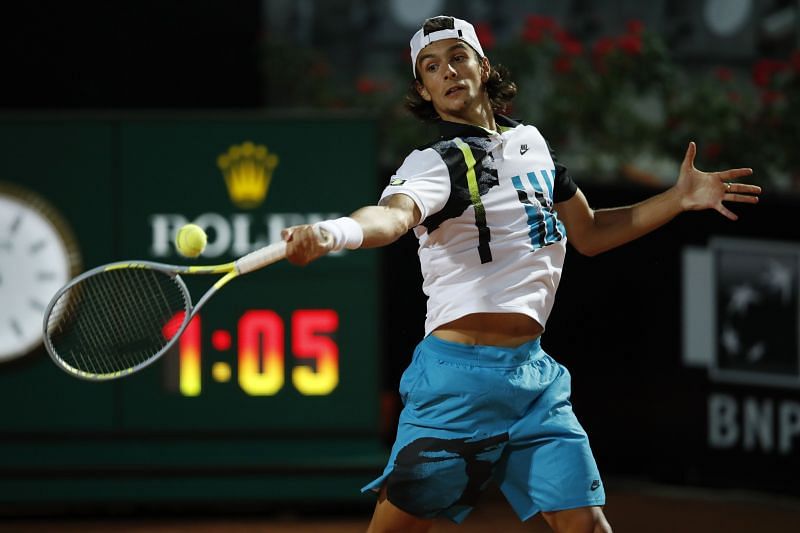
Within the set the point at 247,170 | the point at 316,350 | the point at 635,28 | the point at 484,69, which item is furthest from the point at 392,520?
the point at 635,28

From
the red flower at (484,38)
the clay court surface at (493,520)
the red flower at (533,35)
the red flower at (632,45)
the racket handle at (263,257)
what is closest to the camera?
the racket handle at (263,257)

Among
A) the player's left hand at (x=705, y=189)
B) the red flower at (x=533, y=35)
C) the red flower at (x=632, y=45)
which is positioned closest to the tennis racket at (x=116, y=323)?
the player's left hand at (x=705, y=189)

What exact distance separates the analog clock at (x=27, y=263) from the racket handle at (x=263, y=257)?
3234 millimetres

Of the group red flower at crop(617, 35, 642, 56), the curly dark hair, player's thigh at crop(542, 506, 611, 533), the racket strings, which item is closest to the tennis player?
player's thigh at crop(542, 506, 611, 533)

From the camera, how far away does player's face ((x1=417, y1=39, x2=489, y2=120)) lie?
3.67 m

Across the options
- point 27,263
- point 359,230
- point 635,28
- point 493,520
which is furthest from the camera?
point 635,28

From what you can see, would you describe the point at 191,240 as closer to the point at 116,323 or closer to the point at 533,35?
the point at 116,323

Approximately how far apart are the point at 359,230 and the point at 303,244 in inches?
7.0

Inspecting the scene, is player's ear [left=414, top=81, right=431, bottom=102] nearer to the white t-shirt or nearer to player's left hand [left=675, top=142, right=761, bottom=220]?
the white t-shirt

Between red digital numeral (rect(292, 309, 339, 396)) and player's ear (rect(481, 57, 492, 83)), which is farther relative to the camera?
red digital numeral (rect(292, 309, 339, 396))

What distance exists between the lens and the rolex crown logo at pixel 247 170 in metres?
6.33

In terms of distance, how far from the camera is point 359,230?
317 centimetres

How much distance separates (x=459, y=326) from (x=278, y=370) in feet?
9.16

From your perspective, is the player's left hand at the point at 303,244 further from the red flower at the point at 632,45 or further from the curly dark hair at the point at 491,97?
the red flower at the point at 632,45
